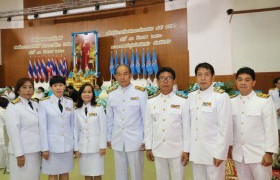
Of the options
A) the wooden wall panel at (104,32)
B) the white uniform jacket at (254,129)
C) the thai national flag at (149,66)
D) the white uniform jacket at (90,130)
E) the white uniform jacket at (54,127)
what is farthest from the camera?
the thai national flag at (149,66)

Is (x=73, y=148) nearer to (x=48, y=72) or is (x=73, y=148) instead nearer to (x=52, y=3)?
(x=48, y=72)

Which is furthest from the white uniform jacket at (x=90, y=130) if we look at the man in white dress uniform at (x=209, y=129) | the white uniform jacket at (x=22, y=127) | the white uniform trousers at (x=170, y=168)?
the man in white dress uniform at (x=209, y=129)

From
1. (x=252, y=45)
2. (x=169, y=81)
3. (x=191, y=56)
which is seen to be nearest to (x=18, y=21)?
(x=191, y=56)

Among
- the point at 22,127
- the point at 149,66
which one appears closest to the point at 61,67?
the point at 149,66

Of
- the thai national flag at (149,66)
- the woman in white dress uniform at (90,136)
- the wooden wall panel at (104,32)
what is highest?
the wooden wall panel at (104,32)

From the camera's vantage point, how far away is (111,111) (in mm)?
3525

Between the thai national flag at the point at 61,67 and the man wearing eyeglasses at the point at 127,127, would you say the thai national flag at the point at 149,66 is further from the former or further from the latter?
the man wearing eyeglasses at the point at 127,127

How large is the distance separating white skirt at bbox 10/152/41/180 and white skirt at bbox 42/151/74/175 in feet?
0.39

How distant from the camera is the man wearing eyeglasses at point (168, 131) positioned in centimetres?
294

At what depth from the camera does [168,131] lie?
299cm

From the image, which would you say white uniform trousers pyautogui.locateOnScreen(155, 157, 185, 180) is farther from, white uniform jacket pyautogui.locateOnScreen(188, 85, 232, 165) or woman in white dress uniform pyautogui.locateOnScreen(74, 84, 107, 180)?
woman in white dress uniform pyautogui.locateOnScreen(74, 84, 107, 180)

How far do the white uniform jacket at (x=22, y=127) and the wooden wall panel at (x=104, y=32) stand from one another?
792cm

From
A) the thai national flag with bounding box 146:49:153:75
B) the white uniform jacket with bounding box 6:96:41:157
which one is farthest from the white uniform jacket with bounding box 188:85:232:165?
the thai national flag with bounding box 146:49:153:75

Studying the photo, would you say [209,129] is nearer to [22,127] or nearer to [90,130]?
[90,130]
